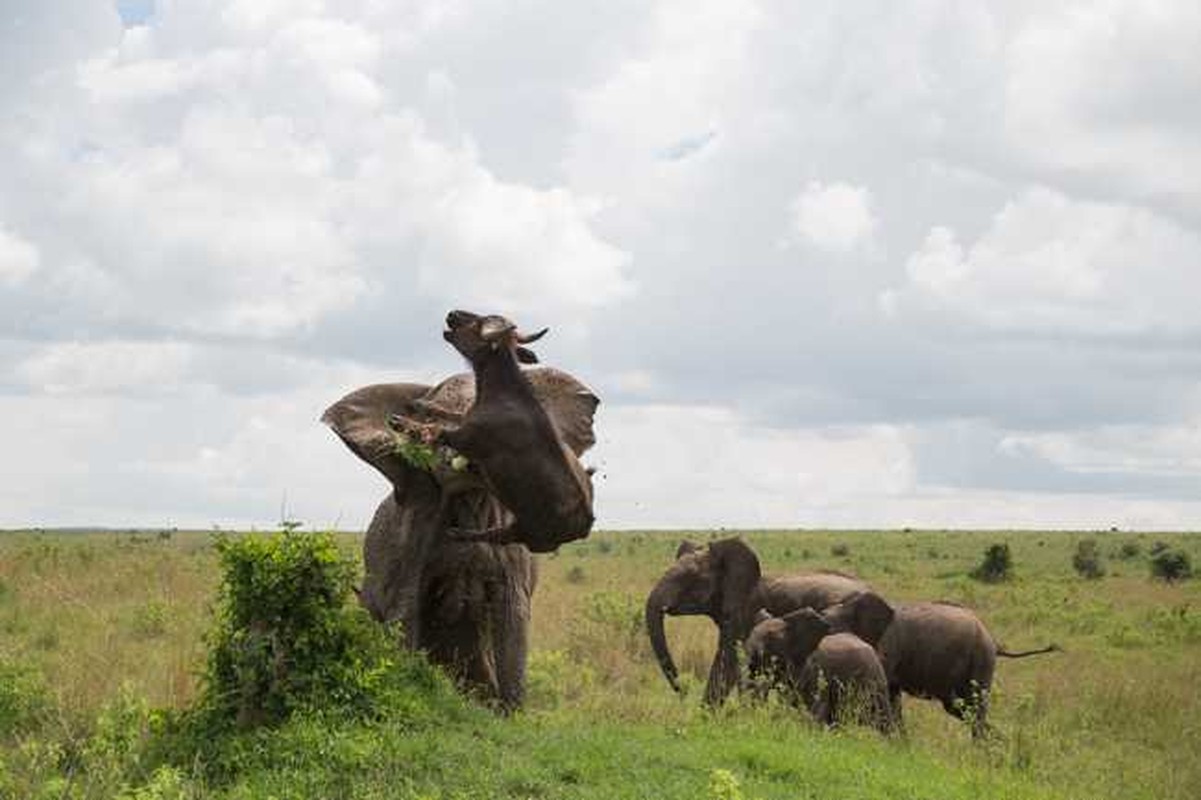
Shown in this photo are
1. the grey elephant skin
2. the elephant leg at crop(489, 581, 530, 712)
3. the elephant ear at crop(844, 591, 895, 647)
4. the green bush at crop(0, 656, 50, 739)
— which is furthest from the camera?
the elephant ear at crop(844, 591, 895, 647)

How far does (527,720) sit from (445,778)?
154 centimetres

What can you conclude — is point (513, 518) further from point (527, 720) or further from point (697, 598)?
point (697, 598)

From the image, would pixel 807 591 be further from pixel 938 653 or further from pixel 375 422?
pixel 375 422

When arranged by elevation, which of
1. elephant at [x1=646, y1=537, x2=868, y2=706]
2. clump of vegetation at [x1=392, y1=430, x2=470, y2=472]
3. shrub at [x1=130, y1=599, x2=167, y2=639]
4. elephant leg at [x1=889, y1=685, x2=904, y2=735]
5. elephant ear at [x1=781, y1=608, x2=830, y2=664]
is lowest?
elephant leg at [x1=889, y1=685, x2=904, y2=735]

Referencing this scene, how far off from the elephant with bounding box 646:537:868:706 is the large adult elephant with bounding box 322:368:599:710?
6.41 meters

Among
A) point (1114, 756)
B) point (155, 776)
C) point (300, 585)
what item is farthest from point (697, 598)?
point (155, 776)

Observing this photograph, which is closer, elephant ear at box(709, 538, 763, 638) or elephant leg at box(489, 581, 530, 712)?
elephant leg at box(489, 581, 530, 712)

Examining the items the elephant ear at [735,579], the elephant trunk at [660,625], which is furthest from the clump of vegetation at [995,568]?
the elephant trunk at [660,625]

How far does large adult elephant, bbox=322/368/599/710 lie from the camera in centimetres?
956

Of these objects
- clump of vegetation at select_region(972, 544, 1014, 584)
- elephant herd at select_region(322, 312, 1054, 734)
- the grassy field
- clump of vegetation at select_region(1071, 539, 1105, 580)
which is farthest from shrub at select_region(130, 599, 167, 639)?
clump of vegetation at select_region(1071, 539, 1105, 580)

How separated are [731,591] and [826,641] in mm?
3264

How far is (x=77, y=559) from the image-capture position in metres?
28.8

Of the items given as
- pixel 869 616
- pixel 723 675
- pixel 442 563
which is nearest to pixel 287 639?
pixel 442 563

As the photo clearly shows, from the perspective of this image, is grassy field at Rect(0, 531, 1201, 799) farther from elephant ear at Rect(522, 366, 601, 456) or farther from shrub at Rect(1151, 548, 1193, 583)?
→ shrub at Rect(1151, 548, 1193, 583)
